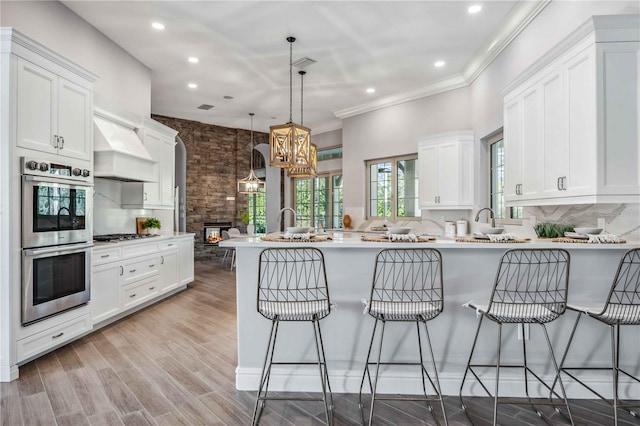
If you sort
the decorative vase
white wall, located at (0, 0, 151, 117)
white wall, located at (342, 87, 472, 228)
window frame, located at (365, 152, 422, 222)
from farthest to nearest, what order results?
the decorative vase < window frame, located at (365, 152, 422, 222) < white wall, located at (342, 87, 472, 228) < white wall, located at (0, 0, 151, 117)

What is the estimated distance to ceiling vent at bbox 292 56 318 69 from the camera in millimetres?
4913

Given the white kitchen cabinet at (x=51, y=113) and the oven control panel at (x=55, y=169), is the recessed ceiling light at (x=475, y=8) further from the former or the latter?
the oven control panel at (x=55, y=169)

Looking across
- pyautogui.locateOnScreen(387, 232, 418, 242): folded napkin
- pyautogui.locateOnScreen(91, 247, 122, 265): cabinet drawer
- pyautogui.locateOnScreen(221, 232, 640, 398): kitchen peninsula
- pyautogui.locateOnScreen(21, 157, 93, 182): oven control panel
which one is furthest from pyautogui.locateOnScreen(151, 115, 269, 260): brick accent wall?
pyautogui.locateOnScreen(387, 232, 418, 242): folded napkin

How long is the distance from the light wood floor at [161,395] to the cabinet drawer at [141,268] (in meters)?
0.73

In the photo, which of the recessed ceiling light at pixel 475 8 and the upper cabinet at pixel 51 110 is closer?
the upper cabinet at pixel 51 110

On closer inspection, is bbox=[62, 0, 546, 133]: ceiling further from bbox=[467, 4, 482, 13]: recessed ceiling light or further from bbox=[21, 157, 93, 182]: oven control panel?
bbox=[21, 157, 93, 182]: oven control panel

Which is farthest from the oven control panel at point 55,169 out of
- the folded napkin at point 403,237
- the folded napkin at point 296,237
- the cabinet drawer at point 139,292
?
the folded napkin at point 403,237

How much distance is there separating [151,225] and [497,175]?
477 centimetres

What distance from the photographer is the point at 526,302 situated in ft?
7.88

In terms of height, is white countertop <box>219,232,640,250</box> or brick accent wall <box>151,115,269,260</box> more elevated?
brick accent wall <box>151,115,269,260</box>

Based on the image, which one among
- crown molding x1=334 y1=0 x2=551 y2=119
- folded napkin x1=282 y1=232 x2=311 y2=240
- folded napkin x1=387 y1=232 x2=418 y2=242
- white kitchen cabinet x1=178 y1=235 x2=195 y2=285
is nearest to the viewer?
folded napkin x1=387 y1=232 x2=418 y2=242

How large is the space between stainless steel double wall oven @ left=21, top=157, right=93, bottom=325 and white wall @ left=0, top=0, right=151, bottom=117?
1387 millimetres

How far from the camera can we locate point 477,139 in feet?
16.4

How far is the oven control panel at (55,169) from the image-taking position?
280 centimetres
